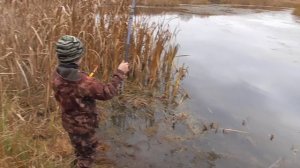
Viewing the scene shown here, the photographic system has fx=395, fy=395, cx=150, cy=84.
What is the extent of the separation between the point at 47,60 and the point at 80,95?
1489 millimetres

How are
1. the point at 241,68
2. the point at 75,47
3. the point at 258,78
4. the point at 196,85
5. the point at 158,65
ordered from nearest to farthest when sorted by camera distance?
the point at 75,47 < the point at 158,65 < the point at 196,85 < the point at 258,78 < the point at 241,68

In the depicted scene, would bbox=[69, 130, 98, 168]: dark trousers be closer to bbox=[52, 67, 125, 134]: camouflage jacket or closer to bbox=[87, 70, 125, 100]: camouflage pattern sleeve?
Answer: bbox=[52, 67, 125, 134]: camouflage jacket

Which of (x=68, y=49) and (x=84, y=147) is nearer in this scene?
(x=68, y=49)

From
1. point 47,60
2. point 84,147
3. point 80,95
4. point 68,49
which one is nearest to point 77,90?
point 80,95

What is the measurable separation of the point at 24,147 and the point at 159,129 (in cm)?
190

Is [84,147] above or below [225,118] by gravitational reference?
above

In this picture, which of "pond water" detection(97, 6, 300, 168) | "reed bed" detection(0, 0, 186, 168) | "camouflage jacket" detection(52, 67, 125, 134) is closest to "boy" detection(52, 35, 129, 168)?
"camouflage jacket" detection(52, 67, 125, 134)

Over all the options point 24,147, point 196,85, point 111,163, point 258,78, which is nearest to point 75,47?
point 24,147

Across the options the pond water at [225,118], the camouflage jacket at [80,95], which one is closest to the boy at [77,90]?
the camouflage jacket at [80,95]

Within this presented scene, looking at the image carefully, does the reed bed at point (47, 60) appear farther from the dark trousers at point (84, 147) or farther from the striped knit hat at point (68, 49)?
the striped knit hat at point (68, 49)

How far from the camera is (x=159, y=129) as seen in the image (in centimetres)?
462

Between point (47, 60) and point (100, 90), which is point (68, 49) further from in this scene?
point (47, 60)

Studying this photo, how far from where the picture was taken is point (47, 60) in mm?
4094

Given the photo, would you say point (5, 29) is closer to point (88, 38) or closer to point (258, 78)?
point (88, 38)
